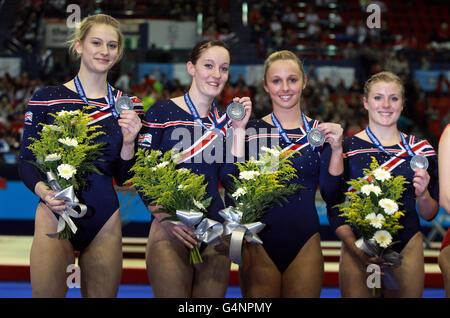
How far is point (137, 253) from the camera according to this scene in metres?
6.12

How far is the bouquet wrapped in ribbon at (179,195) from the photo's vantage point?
7.98 feet

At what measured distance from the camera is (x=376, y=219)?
2.56 m

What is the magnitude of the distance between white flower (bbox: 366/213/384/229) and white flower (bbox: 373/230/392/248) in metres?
0.03

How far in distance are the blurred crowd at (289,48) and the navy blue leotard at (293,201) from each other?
632cm

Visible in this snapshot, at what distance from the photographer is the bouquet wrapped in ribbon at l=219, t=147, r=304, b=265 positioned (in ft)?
8.07

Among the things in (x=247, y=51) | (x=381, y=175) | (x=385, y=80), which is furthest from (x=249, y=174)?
(x=247, y=51)

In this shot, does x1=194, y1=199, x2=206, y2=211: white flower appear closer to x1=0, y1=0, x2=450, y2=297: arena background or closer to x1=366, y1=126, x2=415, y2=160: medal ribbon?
x1=366, y1=126, x2=415, y2=160: medal ribbon

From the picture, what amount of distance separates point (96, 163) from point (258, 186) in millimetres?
787

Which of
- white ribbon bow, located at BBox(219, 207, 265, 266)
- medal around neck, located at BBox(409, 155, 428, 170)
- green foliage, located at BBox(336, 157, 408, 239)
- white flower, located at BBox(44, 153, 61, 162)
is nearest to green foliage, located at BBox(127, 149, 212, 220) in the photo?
white ribbon bow, located at BBox(219, 207, 265, 266)

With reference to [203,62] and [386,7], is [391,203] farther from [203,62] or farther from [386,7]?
[386,7]

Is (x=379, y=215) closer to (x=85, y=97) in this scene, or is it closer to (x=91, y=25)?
(x=85, y=97)
